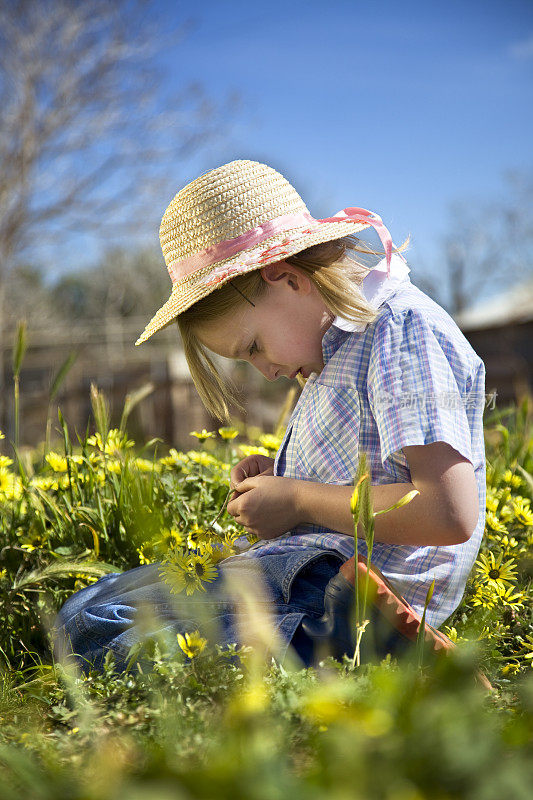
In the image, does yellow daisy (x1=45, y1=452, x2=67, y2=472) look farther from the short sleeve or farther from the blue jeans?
the short sleeve

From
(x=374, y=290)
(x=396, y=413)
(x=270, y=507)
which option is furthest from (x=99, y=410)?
(x=396, y=413)

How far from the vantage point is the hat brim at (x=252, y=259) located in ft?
5.80

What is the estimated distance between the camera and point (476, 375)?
65.8 inches

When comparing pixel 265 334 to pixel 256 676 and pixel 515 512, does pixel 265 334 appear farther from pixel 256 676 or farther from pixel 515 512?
pixel 515 512

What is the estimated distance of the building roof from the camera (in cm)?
1571

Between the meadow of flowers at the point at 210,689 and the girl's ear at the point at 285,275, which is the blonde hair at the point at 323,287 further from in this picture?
the meadow of flowers at the point at 210,689

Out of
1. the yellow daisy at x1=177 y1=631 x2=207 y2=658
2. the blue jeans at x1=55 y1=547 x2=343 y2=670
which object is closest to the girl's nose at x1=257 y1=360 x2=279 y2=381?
the blue jeans at x1=55 y1=547 x2=343 y2=670

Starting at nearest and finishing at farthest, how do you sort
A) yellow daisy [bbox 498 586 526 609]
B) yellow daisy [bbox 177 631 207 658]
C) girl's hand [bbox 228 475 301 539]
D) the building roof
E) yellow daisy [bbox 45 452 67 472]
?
yellow daisy [bbox 177 631 207 658]
girl's hand [bbox 228 475 301 539]
yellow daisy [bbox 498 586 526 609]
yellow daisy [bbox 45 452 67 472]
the building roof

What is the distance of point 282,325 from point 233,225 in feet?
1.12

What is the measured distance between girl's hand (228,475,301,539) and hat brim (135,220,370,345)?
1.65 ft

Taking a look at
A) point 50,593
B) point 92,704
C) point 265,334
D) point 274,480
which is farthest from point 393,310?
point 50,593

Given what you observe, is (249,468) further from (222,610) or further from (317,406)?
(222,610)

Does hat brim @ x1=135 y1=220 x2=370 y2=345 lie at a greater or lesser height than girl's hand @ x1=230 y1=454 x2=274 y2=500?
greater

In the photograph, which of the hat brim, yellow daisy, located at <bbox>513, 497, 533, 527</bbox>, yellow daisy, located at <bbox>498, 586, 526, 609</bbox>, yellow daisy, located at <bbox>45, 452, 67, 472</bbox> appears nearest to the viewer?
the hat brim
